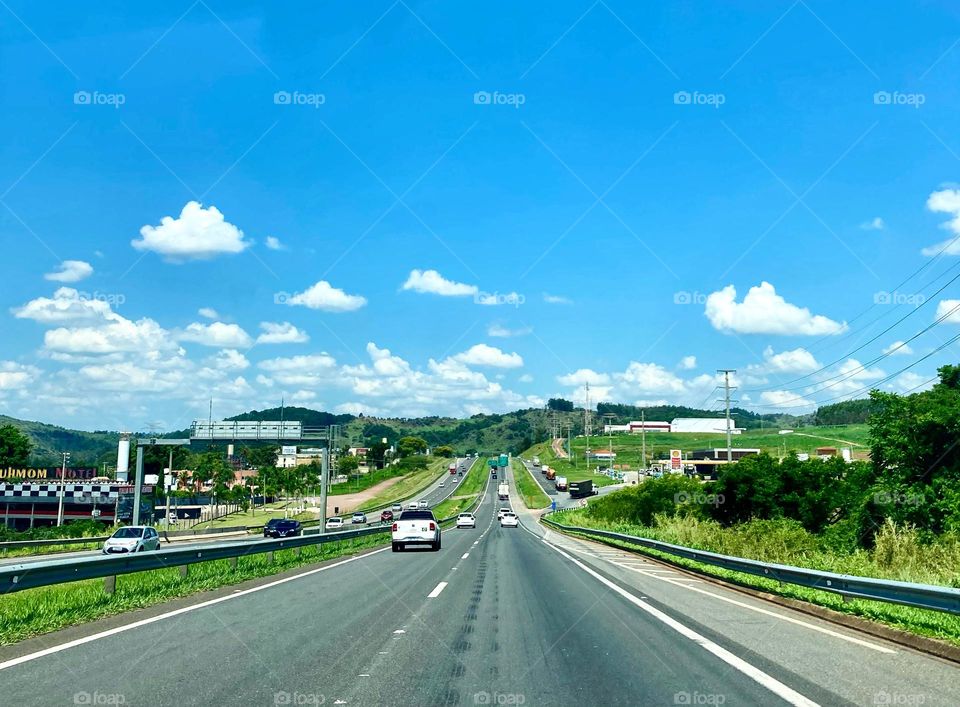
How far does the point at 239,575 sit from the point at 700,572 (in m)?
→ 11.7

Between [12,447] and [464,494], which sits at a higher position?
[12,447]

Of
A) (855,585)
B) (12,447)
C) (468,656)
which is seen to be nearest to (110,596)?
(468,656)

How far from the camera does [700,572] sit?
20.1 meters

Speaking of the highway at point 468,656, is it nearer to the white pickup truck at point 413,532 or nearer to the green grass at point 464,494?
the white pickup truck at point 413,532

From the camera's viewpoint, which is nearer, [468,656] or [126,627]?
[468,656]

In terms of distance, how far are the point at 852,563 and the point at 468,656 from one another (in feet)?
39.5

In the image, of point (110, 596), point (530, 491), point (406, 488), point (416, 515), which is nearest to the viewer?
point (110, 596)

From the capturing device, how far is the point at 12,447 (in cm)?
11656

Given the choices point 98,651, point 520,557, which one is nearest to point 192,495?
point 520,557

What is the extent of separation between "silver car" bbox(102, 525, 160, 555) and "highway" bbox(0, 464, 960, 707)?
76.0ft

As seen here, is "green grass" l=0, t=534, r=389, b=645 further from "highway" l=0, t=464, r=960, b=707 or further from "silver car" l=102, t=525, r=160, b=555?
"silver car" l=102, t=525, r=160, b=555

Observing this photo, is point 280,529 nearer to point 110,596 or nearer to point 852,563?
point 110,596

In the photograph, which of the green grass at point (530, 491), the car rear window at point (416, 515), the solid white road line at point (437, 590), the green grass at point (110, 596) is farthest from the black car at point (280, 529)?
the green grass at point (530, 491)

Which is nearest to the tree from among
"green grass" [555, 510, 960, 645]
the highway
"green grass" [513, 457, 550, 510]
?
"green grass" [513, 457, 550, 510]
